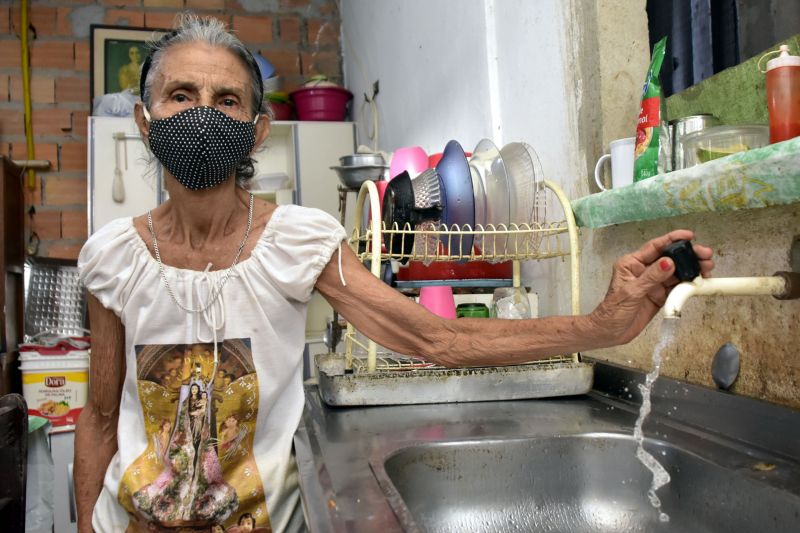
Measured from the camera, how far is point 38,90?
152 inches

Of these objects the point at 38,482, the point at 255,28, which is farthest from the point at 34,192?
the point at 38,482

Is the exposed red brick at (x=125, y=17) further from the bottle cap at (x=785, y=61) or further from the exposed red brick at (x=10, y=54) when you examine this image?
the bottle cap at (x=785, y=61)

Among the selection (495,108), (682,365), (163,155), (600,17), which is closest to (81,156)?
(495,108)

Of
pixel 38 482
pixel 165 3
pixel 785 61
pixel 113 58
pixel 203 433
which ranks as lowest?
pixel 38 482

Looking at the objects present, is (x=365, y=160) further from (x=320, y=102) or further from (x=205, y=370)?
(x=320, y=102)

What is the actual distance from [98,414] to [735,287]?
1.09 m

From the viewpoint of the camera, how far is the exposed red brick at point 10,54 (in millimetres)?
3797

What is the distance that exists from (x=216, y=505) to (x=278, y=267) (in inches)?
16.4

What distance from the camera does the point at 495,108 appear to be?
1.89 m

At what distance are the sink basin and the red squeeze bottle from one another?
476mm

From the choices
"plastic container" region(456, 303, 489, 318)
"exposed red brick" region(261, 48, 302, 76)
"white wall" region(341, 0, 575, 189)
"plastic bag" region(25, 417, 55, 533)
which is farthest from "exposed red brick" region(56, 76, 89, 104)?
"plastic container" region(456, 303, 489, 318)

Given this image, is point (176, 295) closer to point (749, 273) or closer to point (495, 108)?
point (749, 273)

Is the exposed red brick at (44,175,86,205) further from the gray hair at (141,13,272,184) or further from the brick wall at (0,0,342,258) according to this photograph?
the gray hair at (141,13,272,184)

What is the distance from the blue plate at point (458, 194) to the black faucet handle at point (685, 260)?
2.00 ft
